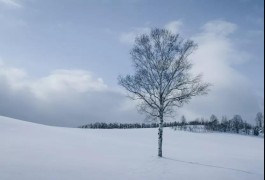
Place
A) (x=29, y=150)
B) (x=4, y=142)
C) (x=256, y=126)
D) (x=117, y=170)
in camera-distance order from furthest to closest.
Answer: (x=256, y=126) → (x=4, y=142) → (x=29, y=150) → (x=117, y=170)

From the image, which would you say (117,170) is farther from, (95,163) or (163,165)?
(163,165)

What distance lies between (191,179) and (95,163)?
671cm

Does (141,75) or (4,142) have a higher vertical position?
(141,75)

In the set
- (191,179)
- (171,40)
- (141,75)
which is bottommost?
(191,179)

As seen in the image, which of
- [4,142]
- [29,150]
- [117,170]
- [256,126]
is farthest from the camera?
[256,126]

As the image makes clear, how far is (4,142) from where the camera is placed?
90.0 ft

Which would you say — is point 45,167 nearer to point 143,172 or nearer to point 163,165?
point 143,172

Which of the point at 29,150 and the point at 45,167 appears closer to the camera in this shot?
the point at 45,167

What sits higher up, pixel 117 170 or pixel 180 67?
pixel 180 67

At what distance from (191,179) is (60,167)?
7.67 meters

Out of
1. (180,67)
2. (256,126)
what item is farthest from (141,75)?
(256,126)

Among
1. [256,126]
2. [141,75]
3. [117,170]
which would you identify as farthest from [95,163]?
[256,126]

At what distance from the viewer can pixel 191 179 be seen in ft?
61.5

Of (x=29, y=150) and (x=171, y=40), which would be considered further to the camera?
(x=171, y=40)
